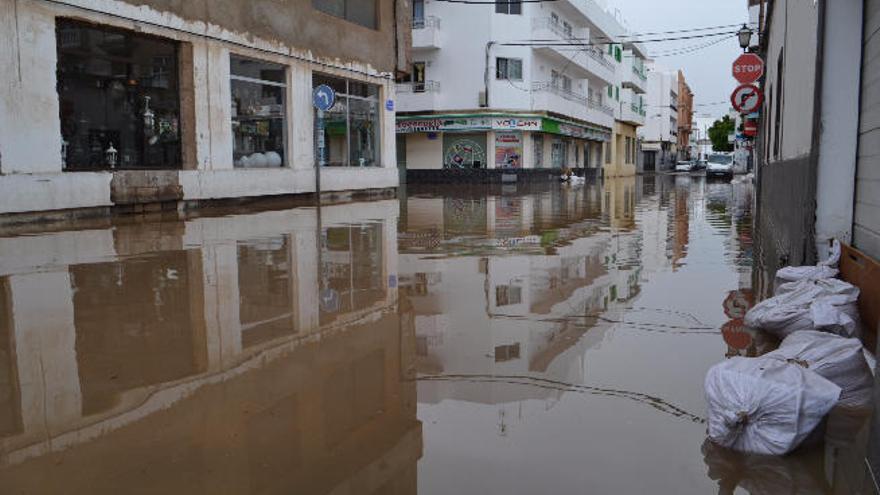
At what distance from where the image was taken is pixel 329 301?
6676mm

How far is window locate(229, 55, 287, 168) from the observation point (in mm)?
18500

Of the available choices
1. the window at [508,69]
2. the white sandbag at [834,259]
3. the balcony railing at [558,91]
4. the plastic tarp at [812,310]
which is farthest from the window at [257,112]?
the balcony railing at [558,91]

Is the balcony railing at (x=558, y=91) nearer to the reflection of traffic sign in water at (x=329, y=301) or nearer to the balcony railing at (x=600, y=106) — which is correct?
the balcony railing at (x=600, y=106)

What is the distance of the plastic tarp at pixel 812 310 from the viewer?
4.80 metres

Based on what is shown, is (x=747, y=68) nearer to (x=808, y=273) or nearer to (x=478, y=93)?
(x=808, y=273)

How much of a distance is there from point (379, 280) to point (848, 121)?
4458 mm

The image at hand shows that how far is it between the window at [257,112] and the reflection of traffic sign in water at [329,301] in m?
12.1

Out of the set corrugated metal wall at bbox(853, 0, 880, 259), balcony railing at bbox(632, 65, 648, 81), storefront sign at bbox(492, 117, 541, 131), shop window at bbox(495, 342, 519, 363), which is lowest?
shop window at bbox(495, 342, 519, 363)

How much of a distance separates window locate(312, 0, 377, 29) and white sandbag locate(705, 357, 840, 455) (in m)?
19.3

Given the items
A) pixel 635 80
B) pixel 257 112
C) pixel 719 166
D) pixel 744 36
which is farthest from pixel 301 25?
pixel 635 80

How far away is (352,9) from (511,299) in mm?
17692

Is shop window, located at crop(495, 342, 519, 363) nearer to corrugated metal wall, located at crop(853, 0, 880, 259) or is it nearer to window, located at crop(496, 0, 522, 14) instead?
corrugated metal wall, located at crop(853, 0, 880, 259)

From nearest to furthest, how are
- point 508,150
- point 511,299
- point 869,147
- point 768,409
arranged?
point 768,409 < point 869,147 < point 511,299 < point 508,150

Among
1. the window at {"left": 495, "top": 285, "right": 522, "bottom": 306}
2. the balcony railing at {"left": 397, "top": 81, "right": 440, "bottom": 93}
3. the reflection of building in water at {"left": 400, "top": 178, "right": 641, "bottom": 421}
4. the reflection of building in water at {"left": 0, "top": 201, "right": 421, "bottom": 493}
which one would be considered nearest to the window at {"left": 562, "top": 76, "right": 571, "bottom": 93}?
the balcony railing at {"left": 397, "top": 81, "right": 440, "bottom": 93}
